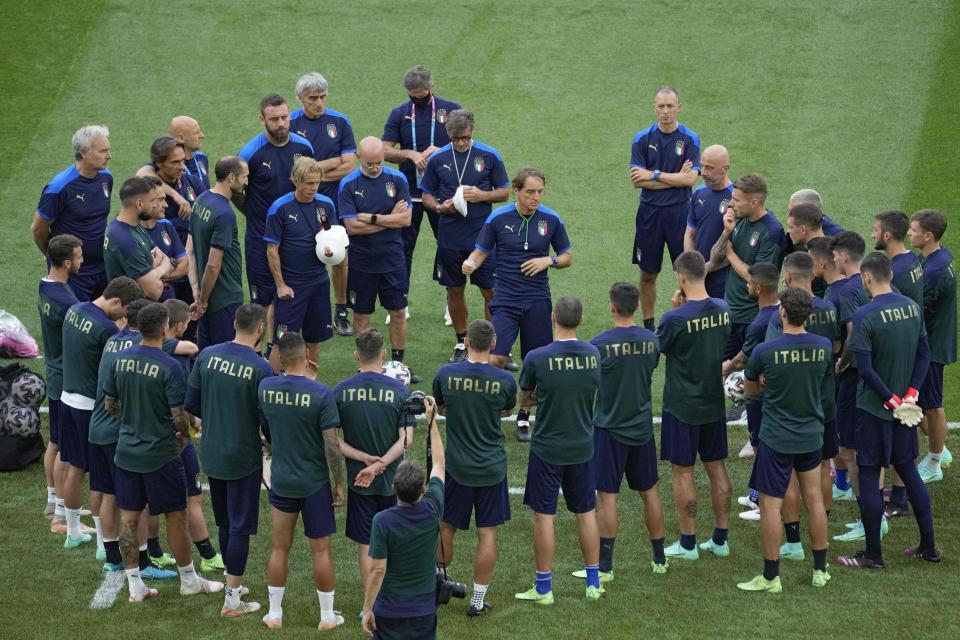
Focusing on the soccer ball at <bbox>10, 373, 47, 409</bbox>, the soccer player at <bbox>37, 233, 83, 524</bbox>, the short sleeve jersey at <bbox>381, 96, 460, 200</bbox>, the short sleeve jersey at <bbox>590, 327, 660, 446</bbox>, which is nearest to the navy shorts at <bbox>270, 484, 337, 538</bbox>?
the short sleeve jersey at <bbox>590, 327, 660, 446</bbox>

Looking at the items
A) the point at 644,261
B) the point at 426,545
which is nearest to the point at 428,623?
the point at 426,545

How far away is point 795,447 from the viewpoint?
26.3ft

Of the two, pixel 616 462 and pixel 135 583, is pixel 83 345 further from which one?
pixel 616 462

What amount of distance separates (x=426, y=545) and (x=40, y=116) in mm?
11735

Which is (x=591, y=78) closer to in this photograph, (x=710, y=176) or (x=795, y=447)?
(x=710, y=176)

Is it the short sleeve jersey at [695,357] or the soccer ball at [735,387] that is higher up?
the short sleeve jersey at [695,357]

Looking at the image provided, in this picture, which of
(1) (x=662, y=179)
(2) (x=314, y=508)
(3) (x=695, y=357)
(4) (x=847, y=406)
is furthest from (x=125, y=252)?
(4) (x=847, y=406)

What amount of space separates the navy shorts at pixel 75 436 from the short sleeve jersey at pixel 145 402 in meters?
0.78

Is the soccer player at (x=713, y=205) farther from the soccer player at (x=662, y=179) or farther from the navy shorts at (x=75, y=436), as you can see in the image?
the navy shorts at (x=75, y=436)

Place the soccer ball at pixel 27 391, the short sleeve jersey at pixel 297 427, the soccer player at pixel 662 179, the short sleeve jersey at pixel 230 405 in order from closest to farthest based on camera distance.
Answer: the short sleeve jersey at pixel 297 427
the short sleeve jersey at pixel 230 405
the soccer ball at pixel 27 391
the soccer player at pixel 662 179

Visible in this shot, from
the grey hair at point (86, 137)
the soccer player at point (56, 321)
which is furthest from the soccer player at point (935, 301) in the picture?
the grey hair at point (86, 137)

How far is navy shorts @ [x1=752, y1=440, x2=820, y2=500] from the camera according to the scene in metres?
8.07

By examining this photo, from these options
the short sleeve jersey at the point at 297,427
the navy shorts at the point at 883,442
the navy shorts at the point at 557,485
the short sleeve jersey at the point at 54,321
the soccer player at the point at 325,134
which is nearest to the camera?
the short sleeve jersey at the point at 297,427

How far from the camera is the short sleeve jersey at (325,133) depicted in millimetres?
12086
